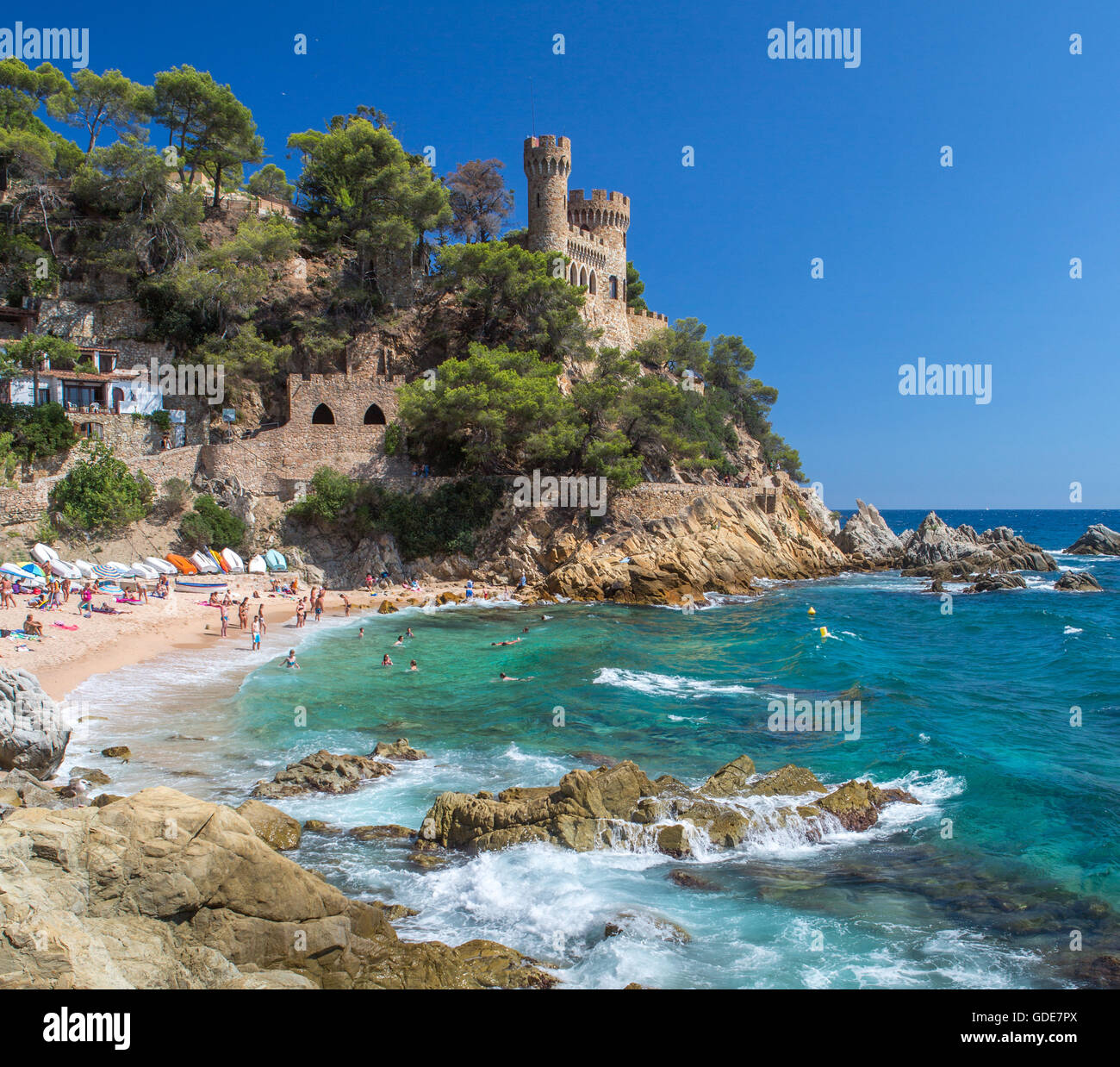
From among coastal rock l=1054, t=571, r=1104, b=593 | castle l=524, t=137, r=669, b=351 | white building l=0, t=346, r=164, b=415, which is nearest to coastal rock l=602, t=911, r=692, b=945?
white building l=0, t=346, r=164, b=415

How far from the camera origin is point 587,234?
153 ft

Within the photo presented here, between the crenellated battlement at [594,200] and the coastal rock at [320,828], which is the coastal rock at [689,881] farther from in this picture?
the crenellated battlement at [594,200]

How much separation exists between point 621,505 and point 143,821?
97.1 feet

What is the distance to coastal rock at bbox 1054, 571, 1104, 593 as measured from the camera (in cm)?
3922

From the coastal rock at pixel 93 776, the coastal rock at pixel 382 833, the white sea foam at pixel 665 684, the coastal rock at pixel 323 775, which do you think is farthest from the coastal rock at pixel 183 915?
the white sea foam at pixel 665 684

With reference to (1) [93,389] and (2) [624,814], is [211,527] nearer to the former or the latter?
(1) [93,389]

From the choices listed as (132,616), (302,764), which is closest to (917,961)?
(302,764)

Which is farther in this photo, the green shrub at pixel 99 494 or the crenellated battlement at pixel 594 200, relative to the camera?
the crenellated battlement at pixel 594 200

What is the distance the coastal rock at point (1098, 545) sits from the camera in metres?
62.1

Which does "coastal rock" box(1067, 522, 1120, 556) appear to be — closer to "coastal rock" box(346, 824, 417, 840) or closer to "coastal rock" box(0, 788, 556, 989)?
"coastal rock" box(346, 824, 417, 840)

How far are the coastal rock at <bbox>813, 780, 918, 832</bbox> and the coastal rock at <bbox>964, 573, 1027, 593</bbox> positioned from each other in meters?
29.9

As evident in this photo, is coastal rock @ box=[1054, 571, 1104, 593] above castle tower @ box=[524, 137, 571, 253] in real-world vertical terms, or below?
below

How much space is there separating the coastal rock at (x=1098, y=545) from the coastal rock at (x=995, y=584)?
93.9 feet
